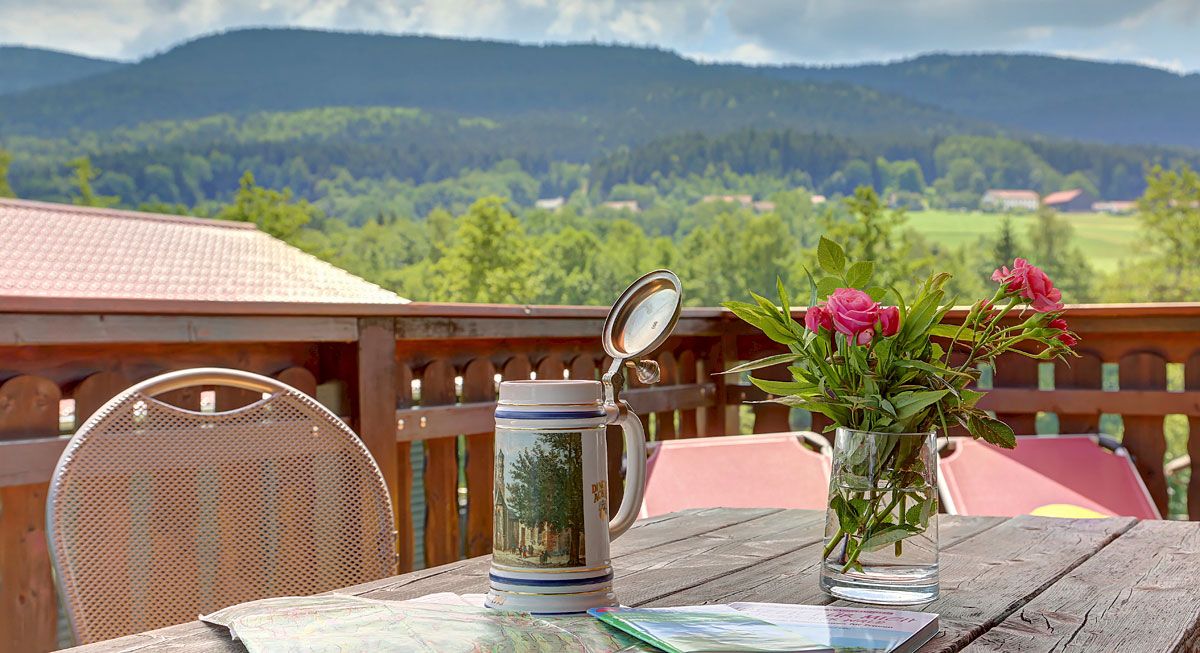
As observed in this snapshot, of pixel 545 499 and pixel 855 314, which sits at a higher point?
pixel 855 314

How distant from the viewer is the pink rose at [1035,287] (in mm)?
877

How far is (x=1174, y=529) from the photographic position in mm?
1339

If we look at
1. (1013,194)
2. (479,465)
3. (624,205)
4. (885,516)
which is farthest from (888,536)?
(1013,194)

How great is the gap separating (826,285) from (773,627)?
0.36 metres

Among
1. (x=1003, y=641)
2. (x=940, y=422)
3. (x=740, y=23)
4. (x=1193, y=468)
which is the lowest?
(x=1193, y=468)

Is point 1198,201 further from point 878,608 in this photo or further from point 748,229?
point 878,608

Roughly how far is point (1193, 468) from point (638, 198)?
151 ft

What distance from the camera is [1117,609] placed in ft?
2.97

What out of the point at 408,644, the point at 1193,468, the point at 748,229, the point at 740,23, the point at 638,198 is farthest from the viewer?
the point at 740,23

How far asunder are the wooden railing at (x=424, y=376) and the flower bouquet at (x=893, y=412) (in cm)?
22

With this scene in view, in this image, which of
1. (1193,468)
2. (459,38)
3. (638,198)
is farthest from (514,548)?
(459,38)

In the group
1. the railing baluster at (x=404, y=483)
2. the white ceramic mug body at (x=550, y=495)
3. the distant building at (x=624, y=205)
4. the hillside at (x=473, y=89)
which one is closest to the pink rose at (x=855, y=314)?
the white ceramic mug body at (x=550, y=495)

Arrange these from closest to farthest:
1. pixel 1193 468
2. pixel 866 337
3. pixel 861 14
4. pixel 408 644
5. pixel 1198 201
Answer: pixel 408 644 < pixel 866 337 < pixel 1193 468 < pixel 1198 201 < pixel 861 14

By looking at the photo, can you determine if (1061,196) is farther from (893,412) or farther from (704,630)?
(704,630)
